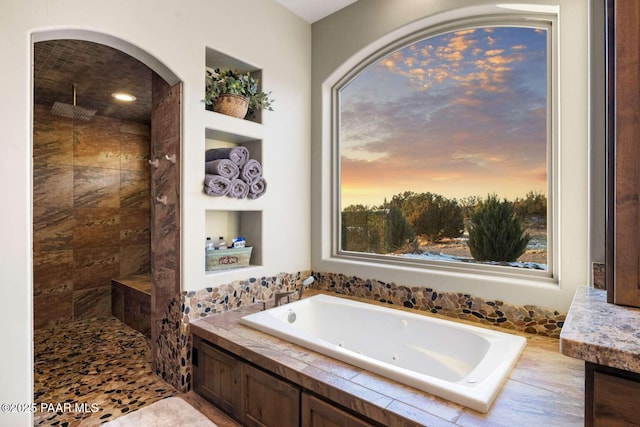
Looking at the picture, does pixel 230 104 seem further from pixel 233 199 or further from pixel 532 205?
pixel 532 205

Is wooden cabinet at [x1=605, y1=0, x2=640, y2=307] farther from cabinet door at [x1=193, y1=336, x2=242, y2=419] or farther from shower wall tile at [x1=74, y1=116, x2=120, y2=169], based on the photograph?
shower wall tile at [x1=74, y1=116, x2=120, y2=169]

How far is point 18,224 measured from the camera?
58.3 inches

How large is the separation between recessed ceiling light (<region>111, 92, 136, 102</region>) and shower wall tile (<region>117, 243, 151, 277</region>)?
69.8 inches

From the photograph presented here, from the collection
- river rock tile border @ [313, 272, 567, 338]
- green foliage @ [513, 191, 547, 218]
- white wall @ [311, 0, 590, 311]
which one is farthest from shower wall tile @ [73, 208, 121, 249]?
green foliage @ [513, 191, 547, 218]

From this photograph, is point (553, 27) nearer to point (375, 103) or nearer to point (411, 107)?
point (411, 107)

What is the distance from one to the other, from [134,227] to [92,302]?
961 mm

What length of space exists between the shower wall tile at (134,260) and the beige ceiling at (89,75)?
1649 millimetres

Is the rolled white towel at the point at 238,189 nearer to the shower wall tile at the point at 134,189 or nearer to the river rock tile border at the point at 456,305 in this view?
the river rock tile border at the point at 456,305

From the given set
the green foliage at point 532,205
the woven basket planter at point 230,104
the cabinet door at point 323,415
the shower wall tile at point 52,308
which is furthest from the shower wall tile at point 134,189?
the green foliage at point 532,205

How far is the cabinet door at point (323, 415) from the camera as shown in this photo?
4.37 ft

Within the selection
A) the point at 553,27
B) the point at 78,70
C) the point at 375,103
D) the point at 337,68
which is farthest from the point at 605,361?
the point at 78,70

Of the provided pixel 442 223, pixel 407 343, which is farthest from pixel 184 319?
pixel 442 223

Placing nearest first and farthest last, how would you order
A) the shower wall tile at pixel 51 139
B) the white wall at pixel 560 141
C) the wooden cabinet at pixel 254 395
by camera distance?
1. the wooden cabinet at pixel 254 395
2. the white wall at pixel 560 141
3. the shower wall tile at pixel 51 139

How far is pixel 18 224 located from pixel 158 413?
124 centimetres
